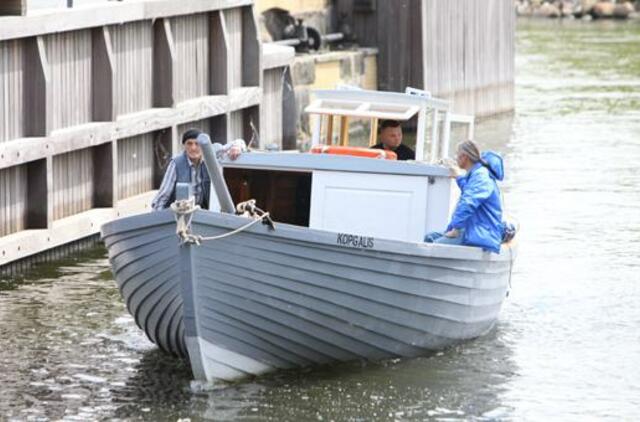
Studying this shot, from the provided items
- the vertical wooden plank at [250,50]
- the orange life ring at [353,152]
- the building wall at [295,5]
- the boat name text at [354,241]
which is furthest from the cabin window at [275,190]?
the building wall at [295,5]

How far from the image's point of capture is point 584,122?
3316cm

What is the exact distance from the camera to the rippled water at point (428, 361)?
12820mm

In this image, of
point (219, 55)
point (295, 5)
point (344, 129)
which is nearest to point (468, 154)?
point (344, 129)

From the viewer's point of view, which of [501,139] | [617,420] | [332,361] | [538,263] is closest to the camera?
[617,420]

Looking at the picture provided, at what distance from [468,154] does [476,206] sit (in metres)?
0.44

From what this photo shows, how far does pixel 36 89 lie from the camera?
1839cm

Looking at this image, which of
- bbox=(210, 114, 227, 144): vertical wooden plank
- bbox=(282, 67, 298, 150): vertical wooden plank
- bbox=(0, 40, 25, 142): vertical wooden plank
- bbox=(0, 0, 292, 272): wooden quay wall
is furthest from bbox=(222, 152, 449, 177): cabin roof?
bbox=(282, 67, 298, 150): vertical wooden plank

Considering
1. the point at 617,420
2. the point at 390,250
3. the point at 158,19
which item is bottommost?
the point at 617,420

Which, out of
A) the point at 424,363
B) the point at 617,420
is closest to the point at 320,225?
the point at 424,363

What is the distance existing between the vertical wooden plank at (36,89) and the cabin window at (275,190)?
15.0 feet

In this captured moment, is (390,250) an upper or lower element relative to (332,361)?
upper

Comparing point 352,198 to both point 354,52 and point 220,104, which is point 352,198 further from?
point 354,52

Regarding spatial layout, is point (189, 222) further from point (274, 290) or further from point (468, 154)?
point (468, 154)

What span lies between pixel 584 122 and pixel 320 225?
65.1ft
